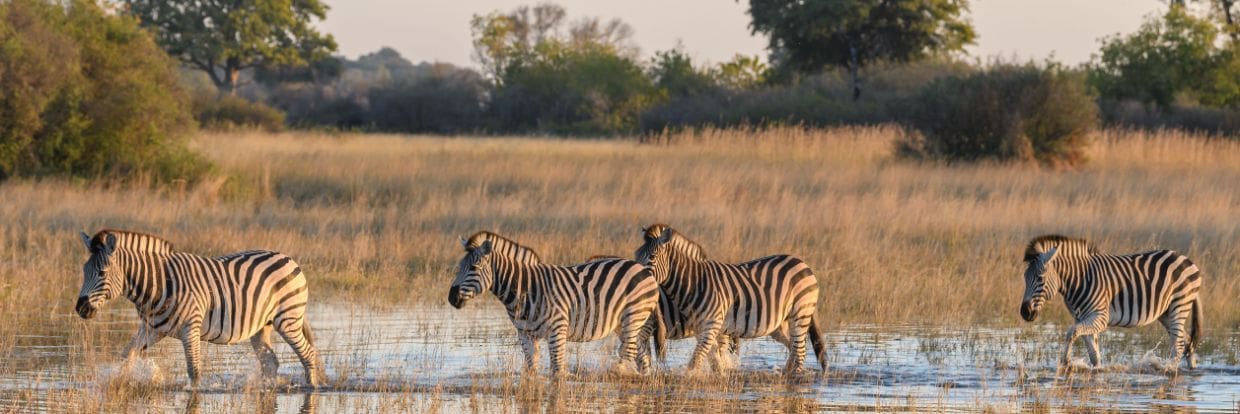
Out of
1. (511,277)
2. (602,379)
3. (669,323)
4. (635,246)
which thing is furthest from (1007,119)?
(511,277)

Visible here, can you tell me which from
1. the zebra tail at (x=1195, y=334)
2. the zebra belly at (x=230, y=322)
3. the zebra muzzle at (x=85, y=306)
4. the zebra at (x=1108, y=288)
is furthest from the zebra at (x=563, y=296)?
the zebra tail at (x=1195, y=334)

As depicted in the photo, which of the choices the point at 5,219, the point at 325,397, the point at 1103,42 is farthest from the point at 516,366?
the point at 1103,42

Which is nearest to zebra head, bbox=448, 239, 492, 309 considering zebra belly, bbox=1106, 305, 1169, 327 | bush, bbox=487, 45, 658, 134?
zebra belly, bbox=1106, 305, 1169, 327

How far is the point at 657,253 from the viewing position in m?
9.70

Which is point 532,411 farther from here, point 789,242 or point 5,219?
point 5,219

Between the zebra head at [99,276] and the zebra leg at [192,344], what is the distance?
505mm

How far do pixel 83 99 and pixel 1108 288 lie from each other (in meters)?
16.4

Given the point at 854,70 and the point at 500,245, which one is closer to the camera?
the point at 500,245

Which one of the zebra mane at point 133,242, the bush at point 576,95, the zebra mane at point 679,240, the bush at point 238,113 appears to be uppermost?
the zebra mane at point 679,240

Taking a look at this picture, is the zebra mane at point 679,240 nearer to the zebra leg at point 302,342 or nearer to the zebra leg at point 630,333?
the zebra leg at point 630,333

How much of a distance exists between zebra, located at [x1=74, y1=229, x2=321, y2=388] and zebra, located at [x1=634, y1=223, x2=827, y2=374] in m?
2.12

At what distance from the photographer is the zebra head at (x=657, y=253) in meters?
9.69

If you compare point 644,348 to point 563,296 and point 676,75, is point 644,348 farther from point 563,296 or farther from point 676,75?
point 676,75

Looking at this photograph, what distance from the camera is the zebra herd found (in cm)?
903
